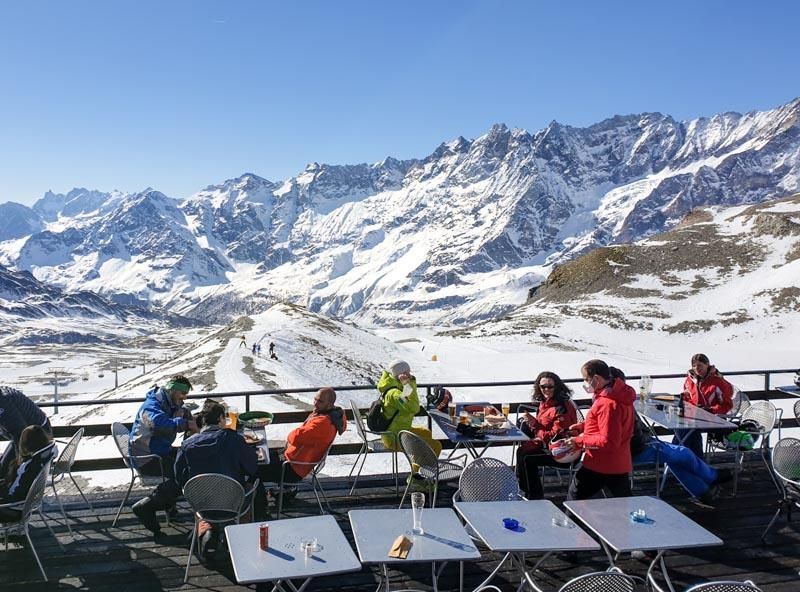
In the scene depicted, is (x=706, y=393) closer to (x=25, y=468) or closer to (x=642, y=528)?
(x=642, y=528)

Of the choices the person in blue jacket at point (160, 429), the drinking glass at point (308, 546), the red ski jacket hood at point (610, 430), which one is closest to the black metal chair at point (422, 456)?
the red ski jacket hood at point (610, 430)

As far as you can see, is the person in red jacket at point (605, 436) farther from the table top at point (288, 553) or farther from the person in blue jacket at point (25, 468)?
the person in blue jacket at point (25, 468)

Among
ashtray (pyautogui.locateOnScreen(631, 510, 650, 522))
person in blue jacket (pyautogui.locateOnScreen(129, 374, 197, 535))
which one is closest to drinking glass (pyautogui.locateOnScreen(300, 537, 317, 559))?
ashtray (pyautogui.locateOnScreen(631, 510, 650, 522))

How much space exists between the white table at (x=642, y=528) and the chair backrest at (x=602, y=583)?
3.19ft

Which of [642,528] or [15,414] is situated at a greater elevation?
[15,414]

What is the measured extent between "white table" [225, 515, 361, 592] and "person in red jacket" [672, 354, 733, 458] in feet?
24.3

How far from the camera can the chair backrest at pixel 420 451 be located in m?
8.08

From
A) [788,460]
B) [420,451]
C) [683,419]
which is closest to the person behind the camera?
[788,460]

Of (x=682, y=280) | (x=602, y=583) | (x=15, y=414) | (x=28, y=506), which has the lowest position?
(x=28, y=506)

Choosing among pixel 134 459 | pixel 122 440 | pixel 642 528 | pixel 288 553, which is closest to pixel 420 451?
pixel 642 528

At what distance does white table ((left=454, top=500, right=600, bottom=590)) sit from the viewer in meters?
5.33

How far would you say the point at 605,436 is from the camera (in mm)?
7566

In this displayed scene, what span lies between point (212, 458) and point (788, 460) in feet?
23.1

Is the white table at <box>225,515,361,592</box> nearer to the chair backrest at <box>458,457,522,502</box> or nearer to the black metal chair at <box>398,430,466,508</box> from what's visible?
the chair backrest at <box>458,457,522,502</box>
